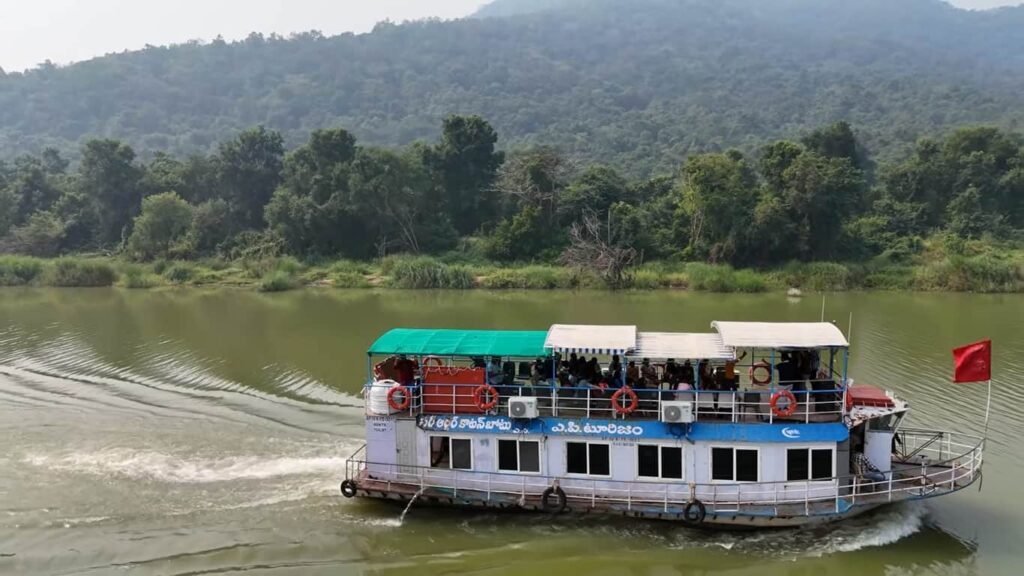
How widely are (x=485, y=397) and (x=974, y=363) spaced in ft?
25.8

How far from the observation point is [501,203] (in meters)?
60.2

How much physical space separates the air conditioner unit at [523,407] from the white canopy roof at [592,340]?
94 cm

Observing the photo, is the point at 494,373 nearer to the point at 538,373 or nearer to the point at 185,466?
the point at 538,373

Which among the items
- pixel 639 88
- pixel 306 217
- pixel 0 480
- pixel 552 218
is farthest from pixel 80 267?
pixel 639 88

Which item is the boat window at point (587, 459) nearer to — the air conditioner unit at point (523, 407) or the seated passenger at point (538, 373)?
the air conditioner unit at point (523, 407)

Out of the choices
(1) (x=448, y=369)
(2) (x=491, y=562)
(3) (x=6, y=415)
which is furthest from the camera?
(3) (x=6, y=415)

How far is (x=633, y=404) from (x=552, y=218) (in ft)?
141

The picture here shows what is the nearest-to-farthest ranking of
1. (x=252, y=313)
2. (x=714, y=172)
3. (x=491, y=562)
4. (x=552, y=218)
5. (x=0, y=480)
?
(x=491, y=562) < (x=0, y=480) < (x=252, y=313) < (x=714, y=172) < (x=552, y=218)

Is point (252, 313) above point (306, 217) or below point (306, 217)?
below

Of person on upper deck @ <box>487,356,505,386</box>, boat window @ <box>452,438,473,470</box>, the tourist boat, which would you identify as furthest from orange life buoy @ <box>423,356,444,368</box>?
boat window @ <box>452,438,473,470</box>

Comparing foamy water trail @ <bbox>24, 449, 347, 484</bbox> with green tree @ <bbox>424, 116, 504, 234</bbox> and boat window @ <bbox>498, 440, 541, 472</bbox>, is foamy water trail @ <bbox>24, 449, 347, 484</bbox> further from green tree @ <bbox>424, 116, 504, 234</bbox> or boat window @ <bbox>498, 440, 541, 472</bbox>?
green tree @ <bbox>424, 116, 504, 234</bbox>

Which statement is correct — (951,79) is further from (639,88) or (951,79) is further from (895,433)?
(895,433)

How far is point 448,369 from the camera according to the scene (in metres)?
13.1

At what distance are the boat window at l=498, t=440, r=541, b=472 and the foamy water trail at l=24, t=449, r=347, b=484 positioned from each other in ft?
13.0
